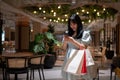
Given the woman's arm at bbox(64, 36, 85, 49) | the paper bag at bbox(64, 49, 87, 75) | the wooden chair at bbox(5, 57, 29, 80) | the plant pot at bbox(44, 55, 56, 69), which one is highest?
the woman's arm at bbox(64, 36, 85, 49)

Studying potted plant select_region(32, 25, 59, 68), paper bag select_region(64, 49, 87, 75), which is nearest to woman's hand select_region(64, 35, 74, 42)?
paper bag select_region(64, 49, 87, 75)

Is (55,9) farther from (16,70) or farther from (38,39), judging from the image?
(16,70)

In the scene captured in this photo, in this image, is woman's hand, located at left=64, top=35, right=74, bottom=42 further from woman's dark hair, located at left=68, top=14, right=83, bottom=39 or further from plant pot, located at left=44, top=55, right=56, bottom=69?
plant pot, located at left=44, top=55, right=56, bottom=69

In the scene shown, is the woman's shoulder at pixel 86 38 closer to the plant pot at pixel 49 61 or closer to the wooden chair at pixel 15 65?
the wooden chair at pixel 15 65

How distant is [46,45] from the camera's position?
1170 cm

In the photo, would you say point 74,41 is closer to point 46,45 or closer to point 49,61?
point 46,45

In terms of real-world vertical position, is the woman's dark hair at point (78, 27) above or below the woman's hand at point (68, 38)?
above

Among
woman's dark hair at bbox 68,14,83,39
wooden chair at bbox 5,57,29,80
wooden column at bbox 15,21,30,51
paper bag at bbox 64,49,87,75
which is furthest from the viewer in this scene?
wooden column at bbox 15,21,30,51

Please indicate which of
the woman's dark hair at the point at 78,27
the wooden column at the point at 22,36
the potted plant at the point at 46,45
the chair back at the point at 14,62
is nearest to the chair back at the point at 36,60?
the chair back at the point at 14,62

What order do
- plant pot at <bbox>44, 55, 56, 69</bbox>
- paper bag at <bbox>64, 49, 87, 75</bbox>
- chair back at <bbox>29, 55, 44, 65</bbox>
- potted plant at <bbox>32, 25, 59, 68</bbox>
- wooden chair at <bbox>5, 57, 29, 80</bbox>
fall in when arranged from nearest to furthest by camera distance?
paper bag at <bbox>64, 49, 87, 75</bbox>, wooden chair at <bbox>5, 57, 29, 80</bbox>, chair back at <bbox>29, 55, 44, 65</bbox>, potted plant at <bbox>32, 25, 59, 68</bbox>, plant pot at <bbox>44, 55, 56, 69</bbox>

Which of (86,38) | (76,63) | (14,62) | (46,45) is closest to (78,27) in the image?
(86,38)

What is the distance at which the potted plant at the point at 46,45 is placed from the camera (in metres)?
10.9

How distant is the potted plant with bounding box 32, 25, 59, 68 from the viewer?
431 inches

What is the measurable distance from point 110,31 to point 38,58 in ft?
58.3
